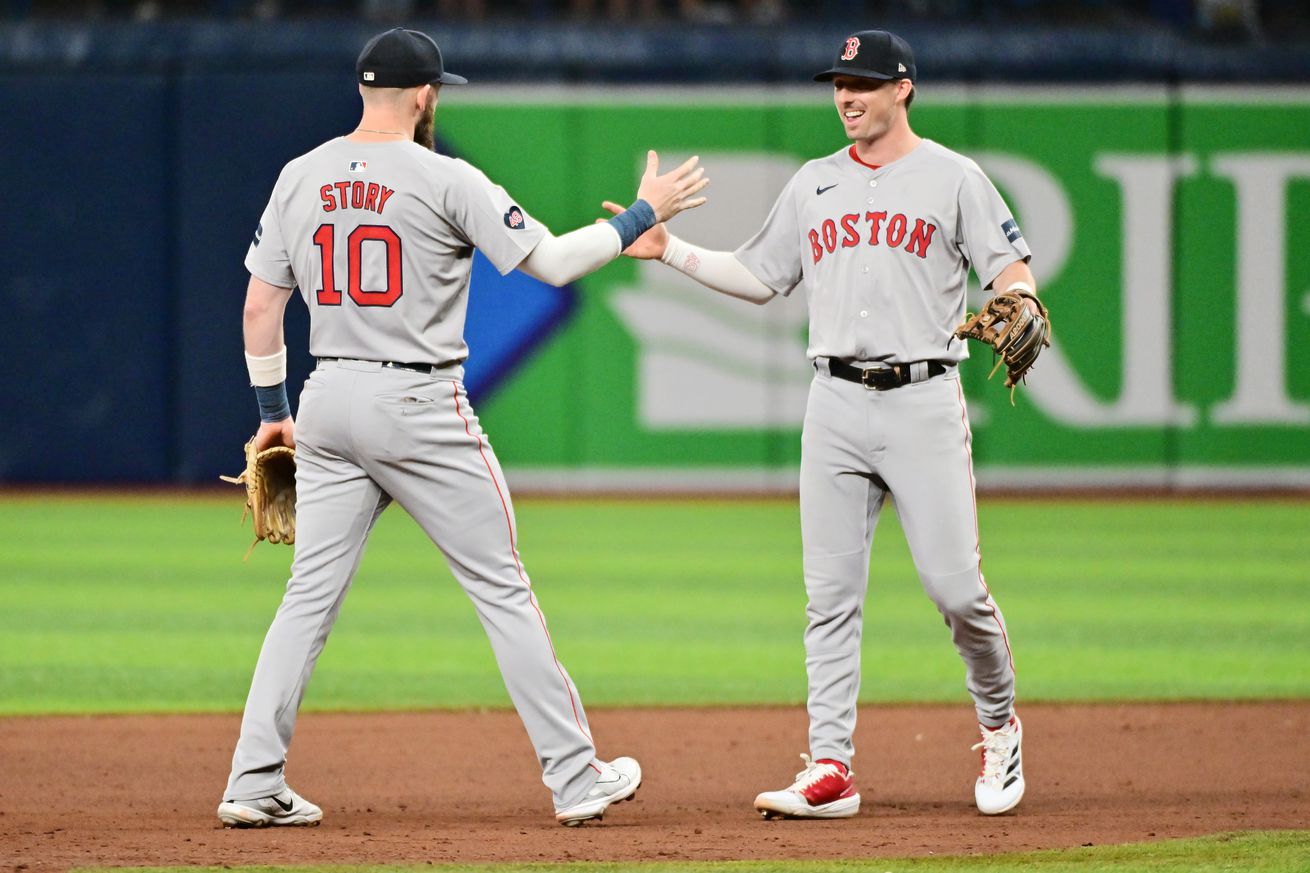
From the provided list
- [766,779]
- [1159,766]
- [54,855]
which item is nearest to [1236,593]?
[1159,766]

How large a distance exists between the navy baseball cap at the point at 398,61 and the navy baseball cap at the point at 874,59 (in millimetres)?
1018

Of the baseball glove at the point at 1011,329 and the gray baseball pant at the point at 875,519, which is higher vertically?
the baseball glove at the point at 1011,329

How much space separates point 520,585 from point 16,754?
208 cm

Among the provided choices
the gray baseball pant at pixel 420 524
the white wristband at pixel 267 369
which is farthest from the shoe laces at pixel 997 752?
the white wristband at pixel 267 369

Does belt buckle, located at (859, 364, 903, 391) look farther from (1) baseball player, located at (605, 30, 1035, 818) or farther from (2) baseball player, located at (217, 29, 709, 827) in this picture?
(2) baseball player, located at (217, 29, 709, 827)

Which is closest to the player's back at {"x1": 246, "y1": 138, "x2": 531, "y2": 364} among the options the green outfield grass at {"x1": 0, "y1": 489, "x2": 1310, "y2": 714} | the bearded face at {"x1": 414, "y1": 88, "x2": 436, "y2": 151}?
the bearded face at {"x1": 414, "y1": 88, "x2": 436, "y2": 151}

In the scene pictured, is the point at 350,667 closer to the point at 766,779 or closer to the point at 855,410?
the point at 766,779

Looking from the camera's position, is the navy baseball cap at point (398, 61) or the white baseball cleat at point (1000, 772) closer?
the navy baseball cap at point (398, 61)

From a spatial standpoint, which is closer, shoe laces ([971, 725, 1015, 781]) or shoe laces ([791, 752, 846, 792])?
shoe laces ([791, 752, 846, 792])

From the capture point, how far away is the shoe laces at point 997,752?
4.87m

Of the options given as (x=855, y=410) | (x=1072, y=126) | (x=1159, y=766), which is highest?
(x=1072, y=126)

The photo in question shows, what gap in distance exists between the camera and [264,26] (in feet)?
46.9

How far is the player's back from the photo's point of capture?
173 inches

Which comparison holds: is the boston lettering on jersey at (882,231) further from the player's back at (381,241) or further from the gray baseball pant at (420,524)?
the gray baseball pant at (420,524)
